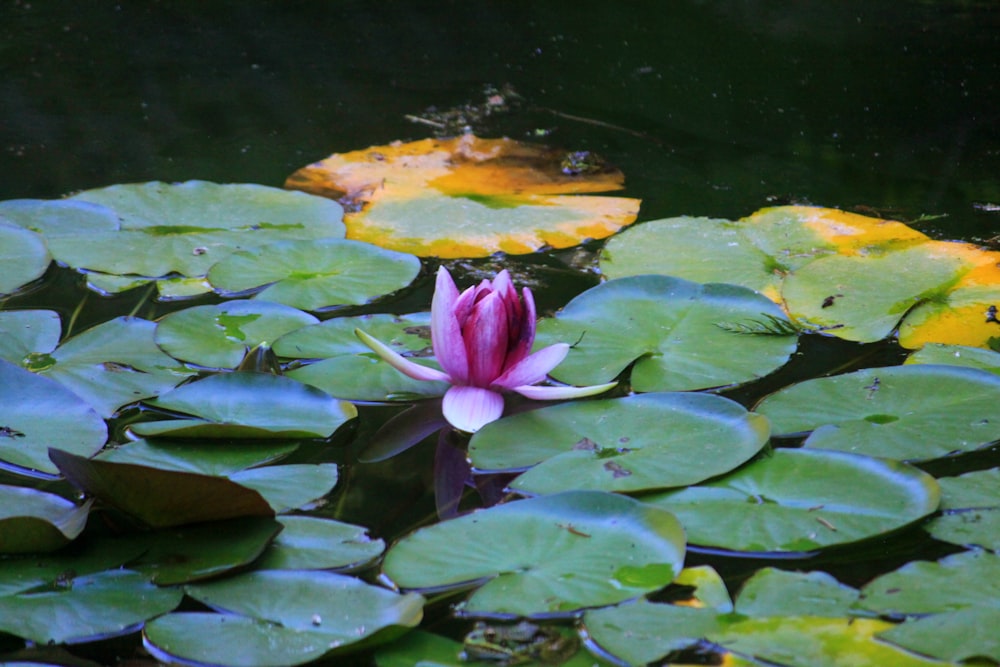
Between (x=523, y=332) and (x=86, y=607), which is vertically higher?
(x=523, y=332)

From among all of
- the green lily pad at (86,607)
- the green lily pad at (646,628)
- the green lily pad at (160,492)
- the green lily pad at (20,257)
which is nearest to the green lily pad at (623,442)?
the green lily pad at (646,628)

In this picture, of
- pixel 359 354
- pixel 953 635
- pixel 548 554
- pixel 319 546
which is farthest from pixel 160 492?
pixel 953 635

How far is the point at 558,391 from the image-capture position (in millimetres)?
1397

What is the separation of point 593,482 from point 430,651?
35 centimetres

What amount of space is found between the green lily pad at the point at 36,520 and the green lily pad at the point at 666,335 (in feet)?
2.39

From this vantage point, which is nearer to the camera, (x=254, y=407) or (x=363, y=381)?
(x=254, y=407)

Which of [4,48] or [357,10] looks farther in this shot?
[357,10]

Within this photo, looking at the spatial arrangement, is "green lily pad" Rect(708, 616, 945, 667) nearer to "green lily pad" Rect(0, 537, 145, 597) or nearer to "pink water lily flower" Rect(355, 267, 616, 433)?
"pink water lily flower" Rect(355, 267, 616, 433)

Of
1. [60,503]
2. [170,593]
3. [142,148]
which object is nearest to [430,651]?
[170,593]

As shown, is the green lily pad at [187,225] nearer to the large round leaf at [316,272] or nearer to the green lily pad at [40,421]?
the large round leaf at [316,272]

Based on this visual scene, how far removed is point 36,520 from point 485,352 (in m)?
0.63

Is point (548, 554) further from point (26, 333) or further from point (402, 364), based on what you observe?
point (26, 333)

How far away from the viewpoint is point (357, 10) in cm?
422

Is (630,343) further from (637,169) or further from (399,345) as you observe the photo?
(637,169)
